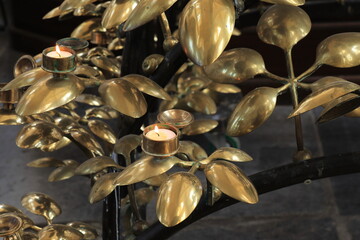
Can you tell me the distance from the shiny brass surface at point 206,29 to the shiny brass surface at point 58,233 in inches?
13.8

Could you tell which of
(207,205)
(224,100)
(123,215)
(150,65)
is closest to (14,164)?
(224,100)

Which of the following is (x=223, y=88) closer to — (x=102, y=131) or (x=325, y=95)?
(x=102, y=131)

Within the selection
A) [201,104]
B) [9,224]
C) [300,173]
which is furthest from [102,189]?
[201,104]

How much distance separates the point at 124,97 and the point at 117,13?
4.5 inches

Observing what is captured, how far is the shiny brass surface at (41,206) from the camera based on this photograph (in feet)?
3.05

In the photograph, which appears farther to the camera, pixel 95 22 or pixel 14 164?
pixel 14 164

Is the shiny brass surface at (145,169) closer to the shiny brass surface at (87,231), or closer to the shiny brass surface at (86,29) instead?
the shiny brass surface at (87,231)

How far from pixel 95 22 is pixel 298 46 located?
4.44 ft

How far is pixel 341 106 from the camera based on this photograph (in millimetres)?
657

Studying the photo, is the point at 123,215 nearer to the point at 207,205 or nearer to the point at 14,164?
the point at 207,205

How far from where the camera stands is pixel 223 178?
62 centimetres

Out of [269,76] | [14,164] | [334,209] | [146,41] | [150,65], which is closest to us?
[269,76]

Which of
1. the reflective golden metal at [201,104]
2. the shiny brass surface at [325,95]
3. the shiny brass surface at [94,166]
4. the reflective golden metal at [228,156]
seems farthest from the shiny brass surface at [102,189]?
the reflective golden metal at [201,104]

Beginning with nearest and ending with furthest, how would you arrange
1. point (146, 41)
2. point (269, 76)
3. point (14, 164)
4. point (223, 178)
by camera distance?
1. point (223, 178)
2. point (269, 76)
3. point (146, 41)
4. point (14, 164)
